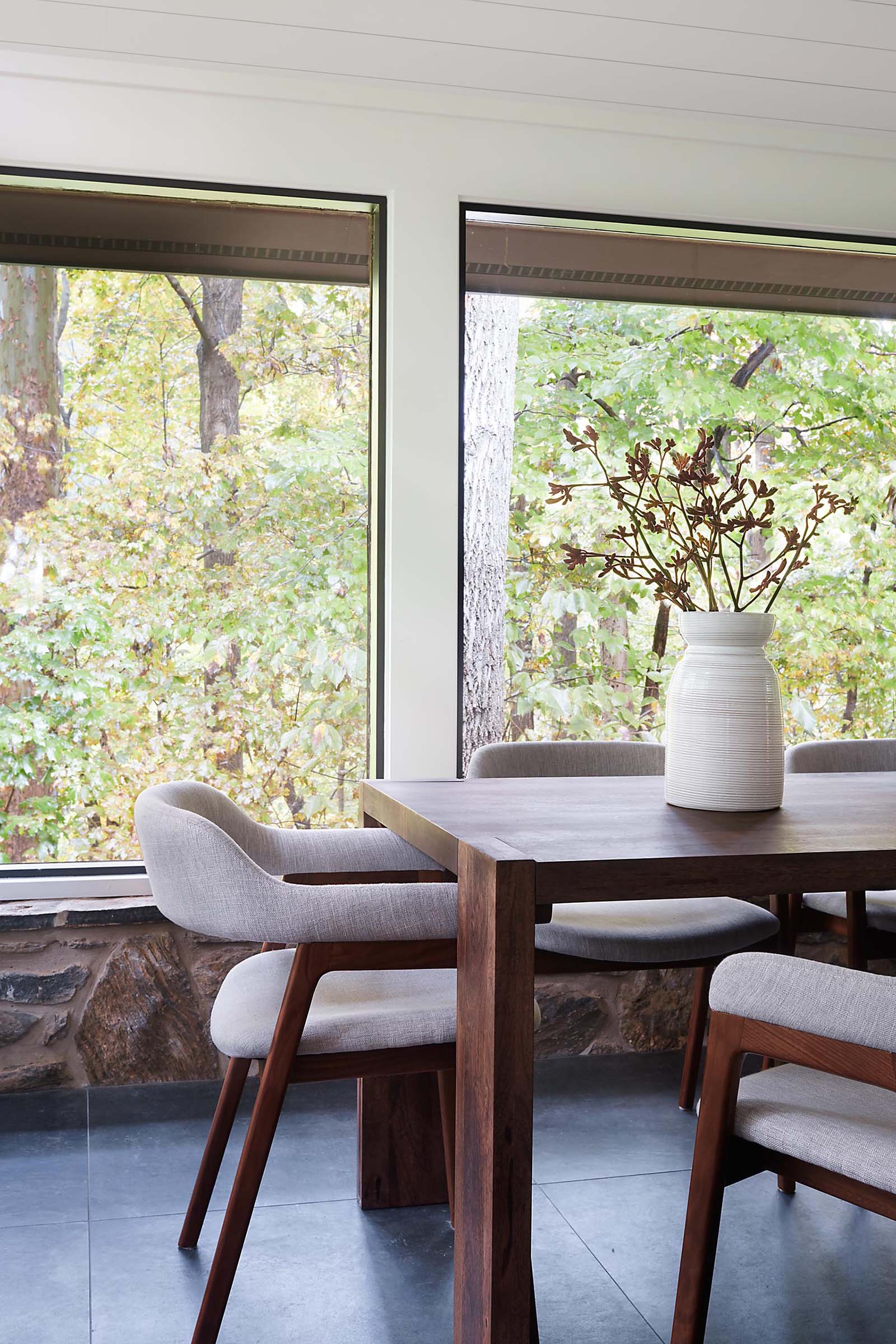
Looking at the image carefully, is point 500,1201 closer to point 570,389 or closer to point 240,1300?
point 240,1300

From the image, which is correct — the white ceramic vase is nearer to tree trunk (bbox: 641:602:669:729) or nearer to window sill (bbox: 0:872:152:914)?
window sill (bbox: 0:872:152:914)

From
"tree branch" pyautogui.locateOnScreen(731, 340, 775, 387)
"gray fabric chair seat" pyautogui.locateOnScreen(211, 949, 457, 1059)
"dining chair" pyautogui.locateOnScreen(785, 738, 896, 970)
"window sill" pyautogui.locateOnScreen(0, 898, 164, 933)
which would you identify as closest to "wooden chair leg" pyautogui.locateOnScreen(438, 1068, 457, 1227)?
"gray fabric chair seat" pyautogui.locateOnScreen(211, 949, 457, 1059)

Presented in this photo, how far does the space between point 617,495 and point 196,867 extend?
0.88 meters

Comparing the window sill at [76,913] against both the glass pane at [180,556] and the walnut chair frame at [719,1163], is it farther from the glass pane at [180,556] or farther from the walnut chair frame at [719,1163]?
the walnut chair frame at [719,1163]

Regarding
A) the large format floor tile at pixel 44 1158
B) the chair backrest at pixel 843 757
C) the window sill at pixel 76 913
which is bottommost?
the large format floor tile at pixel 44 1158

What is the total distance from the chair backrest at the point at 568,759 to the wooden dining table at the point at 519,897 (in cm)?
90

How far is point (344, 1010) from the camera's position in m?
1.77

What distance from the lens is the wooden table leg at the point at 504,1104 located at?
132 centimetres

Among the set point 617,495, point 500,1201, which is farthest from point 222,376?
point 500,1201

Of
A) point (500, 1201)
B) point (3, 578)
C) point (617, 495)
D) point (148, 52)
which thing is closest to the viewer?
point (500, 1201)

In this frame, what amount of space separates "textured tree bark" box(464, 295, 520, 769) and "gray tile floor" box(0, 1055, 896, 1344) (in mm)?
1178

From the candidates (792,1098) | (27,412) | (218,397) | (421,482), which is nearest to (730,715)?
(792,1098)

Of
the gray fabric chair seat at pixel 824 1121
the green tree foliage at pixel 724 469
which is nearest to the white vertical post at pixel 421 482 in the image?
the green tree foliage at pixel 724 469

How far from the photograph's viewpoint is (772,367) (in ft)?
12.3
